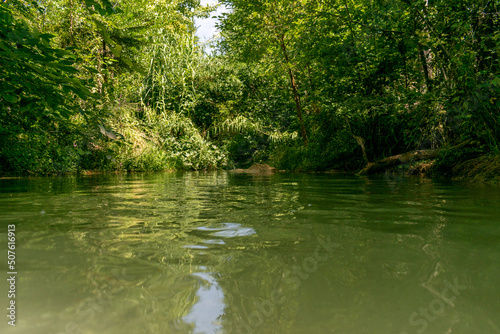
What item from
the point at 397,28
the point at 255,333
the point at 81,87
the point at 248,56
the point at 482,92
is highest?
the point at 248,56

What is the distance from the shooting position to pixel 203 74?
62.9 feet

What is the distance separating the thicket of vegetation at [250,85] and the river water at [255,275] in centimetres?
128

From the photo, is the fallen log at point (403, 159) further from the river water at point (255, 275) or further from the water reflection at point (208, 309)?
the water reflection at point (208, 309)

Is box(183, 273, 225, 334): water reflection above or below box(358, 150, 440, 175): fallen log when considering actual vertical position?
below

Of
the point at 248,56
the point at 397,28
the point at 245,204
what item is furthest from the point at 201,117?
the point at 245,204

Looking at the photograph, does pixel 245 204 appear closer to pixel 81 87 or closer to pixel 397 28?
pixel 81 87

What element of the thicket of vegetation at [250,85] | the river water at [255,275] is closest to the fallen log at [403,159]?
the thicket of vegetation at [250,85]

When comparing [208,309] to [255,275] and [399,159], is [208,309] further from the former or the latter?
[399,159]

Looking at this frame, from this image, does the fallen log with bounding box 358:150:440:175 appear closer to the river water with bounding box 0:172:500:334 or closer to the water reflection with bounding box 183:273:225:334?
the river water with bounding box 0:172:500:334

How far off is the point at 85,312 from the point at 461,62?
259 inches

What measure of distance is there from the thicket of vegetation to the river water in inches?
50.3

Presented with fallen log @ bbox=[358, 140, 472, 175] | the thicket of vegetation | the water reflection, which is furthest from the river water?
fallen log @ bbox=[358, 140, 472, 175]

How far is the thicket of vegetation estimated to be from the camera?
12.8 feet

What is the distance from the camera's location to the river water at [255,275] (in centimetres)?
98
